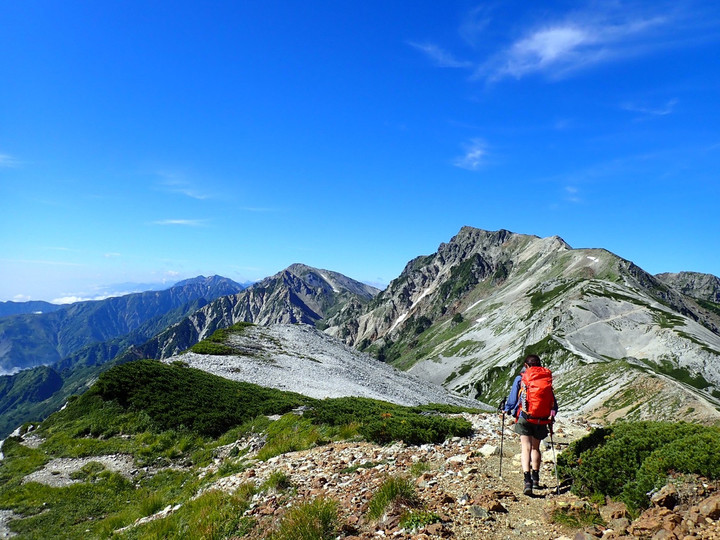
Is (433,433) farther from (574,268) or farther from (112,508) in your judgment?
(574,268)

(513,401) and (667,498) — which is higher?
(513,401)

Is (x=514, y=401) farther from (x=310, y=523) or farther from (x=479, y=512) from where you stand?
(x=310, y=523)

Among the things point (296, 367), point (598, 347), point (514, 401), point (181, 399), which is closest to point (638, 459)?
point (514, 401)

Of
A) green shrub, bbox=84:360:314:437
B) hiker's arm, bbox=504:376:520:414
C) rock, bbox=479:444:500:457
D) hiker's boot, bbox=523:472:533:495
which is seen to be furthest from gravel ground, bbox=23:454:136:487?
hiker's boot, bbox=523:472:533:495

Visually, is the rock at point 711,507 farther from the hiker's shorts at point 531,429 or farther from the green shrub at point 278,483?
the green shrub at point 278,483

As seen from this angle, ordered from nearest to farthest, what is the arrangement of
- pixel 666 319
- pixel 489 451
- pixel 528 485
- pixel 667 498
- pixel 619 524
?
1. pixel 667 498
2. pixel 619 524
3. pixel 528 485
4. pixel 489 451
5. pixel 666 319

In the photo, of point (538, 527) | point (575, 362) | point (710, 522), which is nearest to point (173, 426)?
point (538, 527)

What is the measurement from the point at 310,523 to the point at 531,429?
607 centimetres

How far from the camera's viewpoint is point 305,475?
1272cm

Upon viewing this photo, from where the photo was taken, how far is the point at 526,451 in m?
10.2

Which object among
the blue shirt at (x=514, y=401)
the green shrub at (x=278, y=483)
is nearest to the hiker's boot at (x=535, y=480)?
the blue shirt at (x=514, y=401)

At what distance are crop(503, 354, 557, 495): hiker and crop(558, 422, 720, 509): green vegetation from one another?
0.69m

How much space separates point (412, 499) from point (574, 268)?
20490cm

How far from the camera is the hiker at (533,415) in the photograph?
10.2 meters
